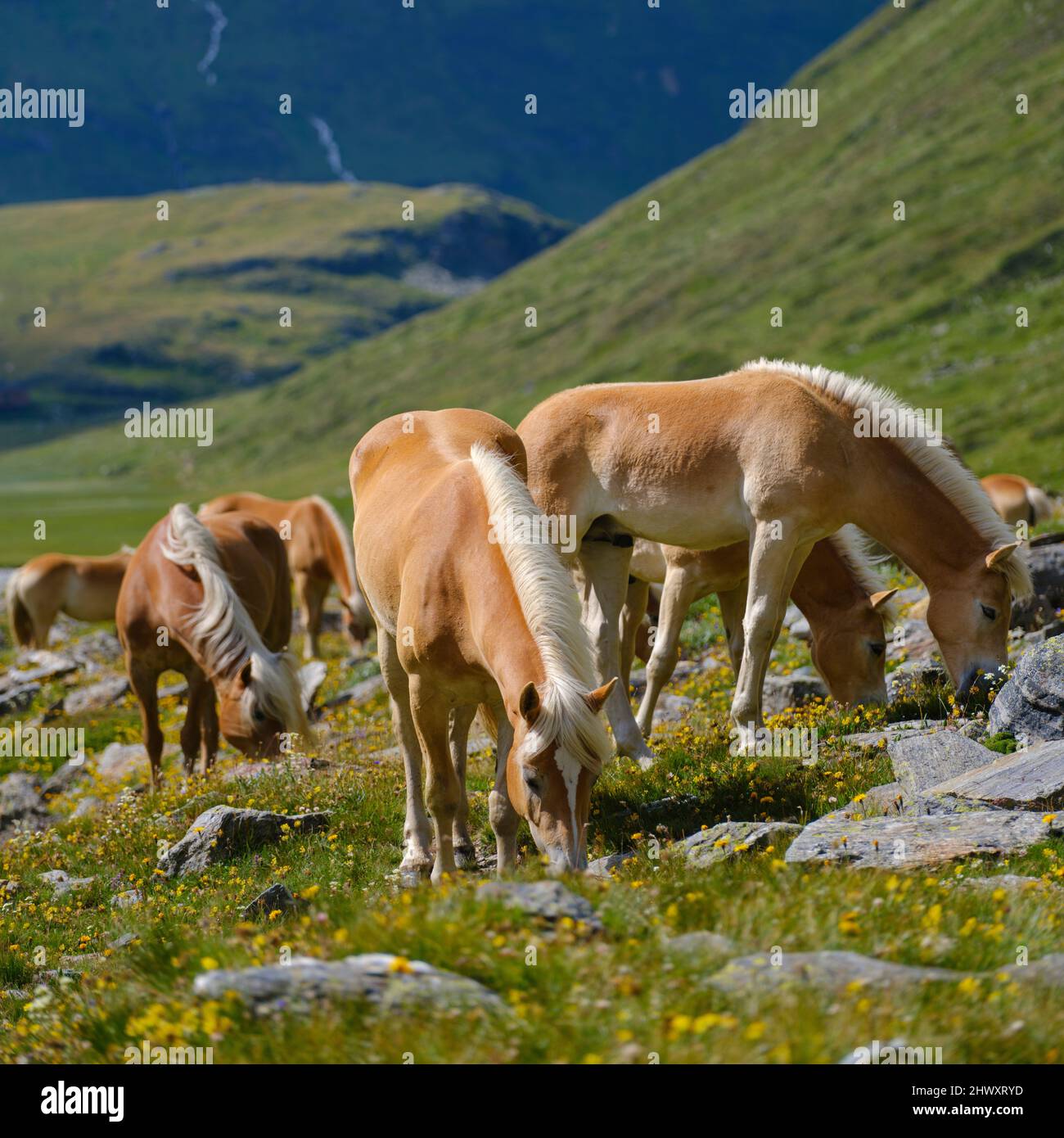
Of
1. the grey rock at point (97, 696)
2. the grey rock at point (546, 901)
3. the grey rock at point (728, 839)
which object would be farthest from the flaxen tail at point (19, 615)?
the grey rock at point (546, 901)

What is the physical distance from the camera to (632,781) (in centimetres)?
1089

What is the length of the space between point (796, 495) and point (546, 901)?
6170 mm

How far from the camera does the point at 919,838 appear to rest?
7.82 metres

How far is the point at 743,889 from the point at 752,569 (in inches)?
218

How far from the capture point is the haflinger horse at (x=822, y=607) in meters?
12.8

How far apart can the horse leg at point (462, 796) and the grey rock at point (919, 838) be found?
307 centimetres

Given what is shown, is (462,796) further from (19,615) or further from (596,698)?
(19,615)

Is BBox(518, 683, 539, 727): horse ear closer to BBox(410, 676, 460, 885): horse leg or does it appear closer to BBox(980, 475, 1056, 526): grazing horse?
BBox(410, 676, 460, 885): horse leg

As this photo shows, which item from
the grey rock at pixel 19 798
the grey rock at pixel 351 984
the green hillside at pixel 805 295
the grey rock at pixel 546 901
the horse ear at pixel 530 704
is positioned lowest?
the grey rock at pixel 19 798

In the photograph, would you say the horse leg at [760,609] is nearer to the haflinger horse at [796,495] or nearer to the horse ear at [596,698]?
the haflinger horse at [796,495]

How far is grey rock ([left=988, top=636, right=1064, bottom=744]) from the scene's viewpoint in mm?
9781

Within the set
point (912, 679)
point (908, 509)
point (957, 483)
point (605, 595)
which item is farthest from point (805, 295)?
point (908, 509)
